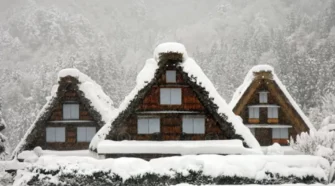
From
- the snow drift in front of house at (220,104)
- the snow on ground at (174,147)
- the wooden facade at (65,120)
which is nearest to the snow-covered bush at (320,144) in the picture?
the snow drift in front of house at (220,104)

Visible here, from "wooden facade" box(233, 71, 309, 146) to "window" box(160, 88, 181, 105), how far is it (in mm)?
9033

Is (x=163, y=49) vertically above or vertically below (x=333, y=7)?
below

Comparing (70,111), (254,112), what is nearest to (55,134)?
(70,111)

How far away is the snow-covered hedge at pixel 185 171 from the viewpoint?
59.2 ft

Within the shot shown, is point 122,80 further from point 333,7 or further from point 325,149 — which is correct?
point 325,149

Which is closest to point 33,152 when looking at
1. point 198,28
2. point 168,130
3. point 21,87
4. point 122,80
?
point 168,130

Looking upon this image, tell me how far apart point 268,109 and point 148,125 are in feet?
37.9

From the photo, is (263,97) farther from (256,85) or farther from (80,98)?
(80,98)

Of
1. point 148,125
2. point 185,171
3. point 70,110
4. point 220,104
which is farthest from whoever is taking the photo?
point 70,110

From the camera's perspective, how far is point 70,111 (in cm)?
3122

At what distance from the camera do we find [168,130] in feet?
82.2

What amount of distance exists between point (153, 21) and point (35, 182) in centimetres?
15064

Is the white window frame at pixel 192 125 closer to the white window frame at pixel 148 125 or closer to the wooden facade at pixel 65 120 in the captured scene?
the white window frame at pixel 148 125

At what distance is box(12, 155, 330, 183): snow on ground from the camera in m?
18.1
